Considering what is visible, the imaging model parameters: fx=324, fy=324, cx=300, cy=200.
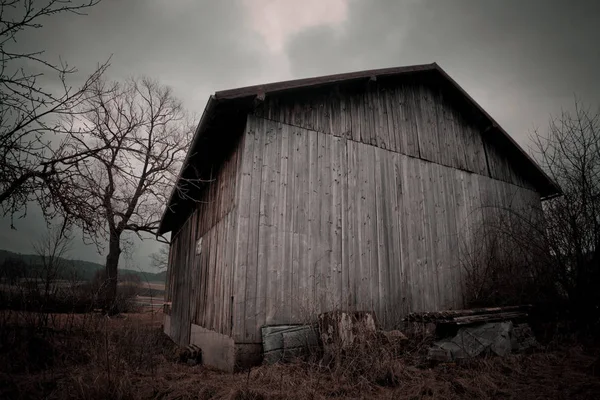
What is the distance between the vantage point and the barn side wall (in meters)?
5.54

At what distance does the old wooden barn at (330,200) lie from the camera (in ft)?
18.2

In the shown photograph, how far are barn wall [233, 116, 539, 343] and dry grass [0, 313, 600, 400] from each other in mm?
1181

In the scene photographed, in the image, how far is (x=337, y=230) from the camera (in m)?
6.34

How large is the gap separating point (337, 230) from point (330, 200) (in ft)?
2.01

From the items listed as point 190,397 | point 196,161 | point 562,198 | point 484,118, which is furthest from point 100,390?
point 484,118

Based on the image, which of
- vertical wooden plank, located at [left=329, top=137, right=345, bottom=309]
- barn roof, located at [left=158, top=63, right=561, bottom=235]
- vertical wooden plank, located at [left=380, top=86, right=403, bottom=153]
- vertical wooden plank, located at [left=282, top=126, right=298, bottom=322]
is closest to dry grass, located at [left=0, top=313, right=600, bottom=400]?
vertical wooden plank, located at [left=282, top=126, right=298, bottom=322]

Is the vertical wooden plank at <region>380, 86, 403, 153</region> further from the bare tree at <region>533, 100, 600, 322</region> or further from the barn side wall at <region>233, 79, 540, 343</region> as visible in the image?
the bare tree at <region>533, 100, 600, 322</region>

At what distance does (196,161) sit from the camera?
830 centimetres

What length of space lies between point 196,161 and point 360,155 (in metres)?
4.15

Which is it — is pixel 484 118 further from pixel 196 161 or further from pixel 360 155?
pixel 196 161

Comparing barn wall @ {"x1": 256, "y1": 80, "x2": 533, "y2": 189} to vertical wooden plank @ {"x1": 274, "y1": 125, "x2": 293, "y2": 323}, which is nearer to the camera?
vertical wooden plank @ {"x1": 274, "y1": 125, "x2": 293, "y2": 323}

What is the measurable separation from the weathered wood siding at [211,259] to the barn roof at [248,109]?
51cm

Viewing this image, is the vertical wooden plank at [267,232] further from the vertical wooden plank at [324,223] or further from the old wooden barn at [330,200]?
the vertical wooden plank at [324,223]

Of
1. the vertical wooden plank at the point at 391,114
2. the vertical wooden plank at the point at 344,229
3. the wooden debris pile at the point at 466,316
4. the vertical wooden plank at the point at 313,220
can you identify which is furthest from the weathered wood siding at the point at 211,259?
the vertical wooden plank at the point at 391,114
